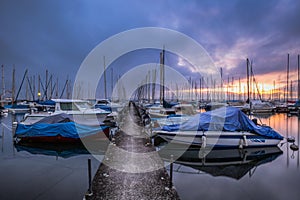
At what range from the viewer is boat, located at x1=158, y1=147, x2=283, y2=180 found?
757 centimetres

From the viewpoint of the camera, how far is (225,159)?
342 inches

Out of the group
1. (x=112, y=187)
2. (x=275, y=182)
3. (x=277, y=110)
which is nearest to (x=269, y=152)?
(x=275, y=182)

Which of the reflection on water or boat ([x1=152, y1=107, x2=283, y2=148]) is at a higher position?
boat ([x1=152, y1=107, x2=283, y2=148])

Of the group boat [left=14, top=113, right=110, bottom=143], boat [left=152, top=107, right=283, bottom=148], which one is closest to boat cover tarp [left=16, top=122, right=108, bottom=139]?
boat [left=14, top=113, right=110, bottom=143]

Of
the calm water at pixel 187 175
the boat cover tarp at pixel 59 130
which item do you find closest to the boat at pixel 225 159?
the calm water at pixel 187 175

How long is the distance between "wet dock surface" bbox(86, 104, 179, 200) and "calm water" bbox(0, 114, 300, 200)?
1.81ft

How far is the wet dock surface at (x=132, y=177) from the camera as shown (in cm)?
479

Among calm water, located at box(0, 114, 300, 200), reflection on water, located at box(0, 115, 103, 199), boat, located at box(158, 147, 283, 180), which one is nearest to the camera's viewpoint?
reflection on water, located at box(0, 115, 103, 199)

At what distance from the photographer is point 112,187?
201 inches

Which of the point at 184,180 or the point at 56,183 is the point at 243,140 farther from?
the point at 56,183

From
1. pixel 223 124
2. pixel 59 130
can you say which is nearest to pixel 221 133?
pixel 223 124

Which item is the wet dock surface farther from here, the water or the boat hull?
the boat hull

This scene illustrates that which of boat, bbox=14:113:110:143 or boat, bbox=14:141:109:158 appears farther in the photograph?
boat, bbox=14:113:110:143

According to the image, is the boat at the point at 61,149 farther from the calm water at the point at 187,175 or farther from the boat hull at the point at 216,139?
the boat hull at the point at 216,139
